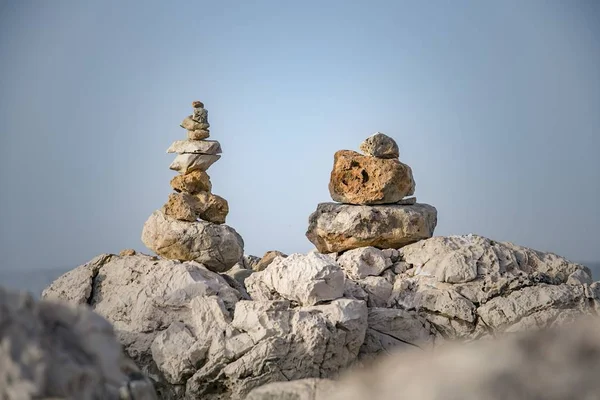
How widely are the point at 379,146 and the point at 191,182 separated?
120 inches

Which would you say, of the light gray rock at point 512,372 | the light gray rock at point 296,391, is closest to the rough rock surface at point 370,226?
the light gray rock at point 296,391

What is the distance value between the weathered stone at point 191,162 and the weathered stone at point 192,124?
0.45m

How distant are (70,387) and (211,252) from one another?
729 cm

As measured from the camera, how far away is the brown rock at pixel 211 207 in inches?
412

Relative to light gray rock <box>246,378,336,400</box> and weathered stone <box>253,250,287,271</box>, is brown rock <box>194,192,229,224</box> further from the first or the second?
light gray rock <box>246,378,336,400</box>

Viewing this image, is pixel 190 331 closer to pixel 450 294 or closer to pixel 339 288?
pixel 339 288

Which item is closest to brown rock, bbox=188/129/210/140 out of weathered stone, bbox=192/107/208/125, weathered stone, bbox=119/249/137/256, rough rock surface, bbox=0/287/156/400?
weathered stone, bbox=192/107/208/125

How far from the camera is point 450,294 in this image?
29.7 ft

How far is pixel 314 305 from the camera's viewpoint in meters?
8.14

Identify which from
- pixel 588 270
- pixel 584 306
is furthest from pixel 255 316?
pixel 588 270

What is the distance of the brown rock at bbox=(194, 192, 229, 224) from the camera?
10461 millimetres

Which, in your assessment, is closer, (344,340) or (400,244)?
(344,340)

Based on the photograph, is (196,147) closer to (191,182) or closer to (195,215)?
(191,182)

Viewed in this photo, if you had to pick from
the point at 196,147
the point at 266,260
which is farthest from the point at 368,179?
the point at 196,147
